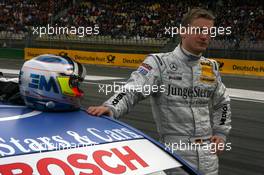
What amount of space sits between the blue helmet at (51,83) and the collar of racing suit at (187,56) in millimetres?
740

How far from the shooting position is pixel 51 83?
8.34 ft

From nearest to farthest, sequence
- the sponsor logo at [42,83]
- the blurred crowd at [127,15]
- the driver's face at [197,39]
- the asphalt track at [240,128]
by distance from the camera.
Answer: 1. the sponsor logo at [42,83]
2. the driver's face at [197,39]
3. the asphalt track at [240,128]
4. the blurred crowd at [127,15]

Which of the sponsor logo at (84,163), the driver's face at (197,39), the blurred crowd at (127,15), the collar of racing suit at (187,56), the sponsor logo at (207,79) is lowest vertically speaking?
the blurred crowd at (127,15)

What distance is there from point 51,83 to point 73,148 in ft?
1.70

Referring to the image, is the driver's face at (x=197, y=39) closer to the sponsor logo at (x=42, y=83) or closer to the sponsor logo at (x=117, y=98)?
the sponsor logo at (x=117, y=98)

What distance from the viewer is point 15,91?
317 centimetres

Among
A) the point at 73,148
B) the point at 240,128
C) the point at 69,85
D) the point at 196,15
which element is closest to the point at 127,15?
the point at 240,128

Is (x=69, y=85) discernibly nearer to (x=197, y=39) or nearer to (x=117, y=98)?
(x=117, y=98)

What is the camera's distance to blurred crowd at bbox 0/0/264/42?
26.8 meters

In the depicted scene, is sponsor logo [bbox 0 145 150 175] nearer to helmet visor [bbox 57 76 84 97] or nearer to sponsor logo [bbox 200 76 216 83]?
helmet visor [bbox 57 76 84 97]

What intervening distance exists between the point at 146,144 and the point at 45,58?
0.74m

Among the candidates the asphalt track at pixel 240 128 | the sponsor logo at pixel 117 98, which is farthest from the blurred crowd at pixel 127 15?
the sponsor logo at pixel 117 98

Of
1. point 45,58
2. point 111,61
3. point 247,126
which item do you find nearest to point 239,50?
point 111,61

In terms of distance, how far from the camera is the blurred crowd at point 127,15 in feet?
88.0
